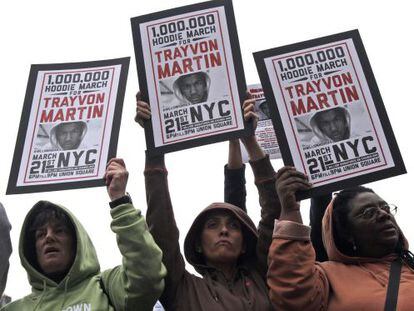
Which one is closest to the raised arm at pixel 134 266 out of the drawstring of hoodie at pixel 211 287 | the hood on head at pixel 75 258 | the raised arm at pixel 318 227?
the hood on head at pixel 75 258

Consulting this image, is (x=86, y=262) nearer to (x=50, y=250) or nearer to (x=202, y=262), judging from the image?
(x=50, y=250)

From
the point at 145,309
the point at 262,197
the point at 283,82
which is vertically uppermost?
the point at 283,82

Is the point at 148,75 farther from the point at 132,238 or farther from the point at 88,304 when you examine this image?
the point at 88,304

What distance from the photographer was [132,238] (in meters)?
3.23

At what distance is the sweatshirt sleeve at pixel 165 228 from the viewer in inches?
138

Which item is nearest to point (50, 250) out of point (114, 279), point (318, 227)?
point (114, 279)

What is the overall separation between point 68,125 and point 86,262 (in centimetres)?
101

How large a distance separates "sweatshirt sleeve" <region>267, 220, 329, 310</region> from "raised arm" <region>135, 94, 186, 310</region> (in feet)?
1.87

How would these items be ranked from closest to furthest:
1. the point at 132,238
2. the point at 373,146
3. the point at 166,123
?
the point at 132,238, the point at 373,146, the point at 166,123

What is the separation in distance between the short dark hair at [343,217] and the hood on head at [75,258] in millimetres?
1418

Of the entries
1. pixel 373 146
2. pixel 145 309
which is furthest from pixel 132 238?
pixel 373 146

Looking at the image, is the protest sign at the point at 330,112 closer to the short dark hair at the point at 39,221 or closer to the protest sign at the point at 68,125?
the protest sign at the point at 68,125

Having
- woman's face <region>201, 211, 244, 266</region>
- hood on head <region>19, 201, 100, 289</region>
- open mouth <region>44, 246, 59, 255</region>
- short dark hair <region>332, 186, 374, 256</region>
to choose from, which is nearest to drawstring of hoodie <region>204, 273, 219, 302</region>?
woman's face <region>201, 211, 244, 266</region>

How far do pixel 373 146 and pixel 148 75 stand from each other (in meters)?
1.48
